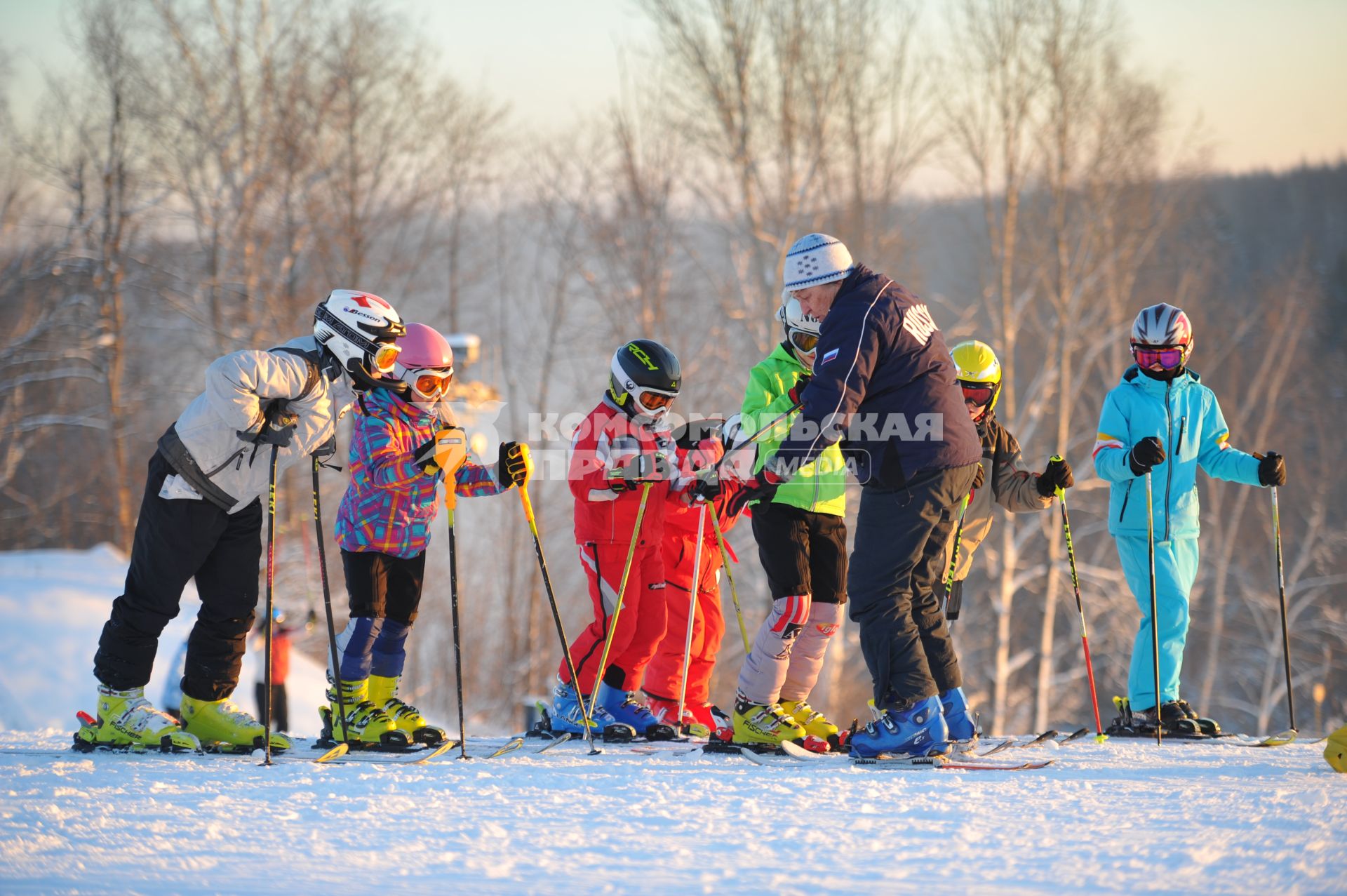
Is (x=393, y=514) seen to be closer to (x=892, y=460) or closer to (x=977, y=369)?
(x=892, y=460)

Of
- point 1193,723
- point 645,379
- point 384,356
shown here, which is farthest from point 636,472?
point 1193,723

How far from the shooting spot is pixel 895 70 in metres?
16.0

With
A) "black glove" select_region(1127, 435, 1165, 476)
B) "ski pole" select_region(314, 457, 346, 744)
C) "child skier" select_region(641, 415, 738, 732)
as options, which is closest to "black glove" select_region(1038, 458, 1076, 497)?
"black glove" select_region(1127, 435, 1165, 476)

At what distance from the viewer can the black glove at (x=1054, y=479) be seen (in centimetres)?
496

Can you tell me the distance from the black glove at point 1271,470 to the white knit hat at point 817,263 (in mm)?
2432

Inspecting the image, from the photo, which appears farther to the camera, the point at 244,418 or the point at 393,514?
the point at 393,514

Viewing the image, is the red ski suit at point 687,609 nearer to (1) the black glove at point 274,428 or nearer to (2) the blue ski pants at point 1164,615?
(1) the black glove at point 274,428

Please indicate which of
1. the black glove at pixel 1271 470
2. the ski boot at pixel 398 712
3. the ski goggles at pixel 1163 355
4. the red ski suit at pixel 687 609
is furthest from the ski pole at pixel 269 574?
the black glove at pixel 1271 470

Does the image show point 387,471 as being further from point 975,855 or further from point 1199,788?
point 1199,788

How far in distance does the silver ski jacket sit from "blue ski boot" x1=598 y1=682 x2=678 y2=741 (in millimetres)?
1830

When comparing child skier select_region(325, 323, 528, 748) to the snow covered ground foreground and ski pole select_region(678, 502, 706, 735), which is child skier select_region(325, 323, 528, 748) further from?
ski pole select_region(678, 502, 706, 735)

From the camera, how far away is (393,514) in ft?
15.6

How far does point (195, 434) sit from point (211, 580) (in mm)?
668

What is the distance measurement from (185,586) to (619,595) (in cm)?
191
